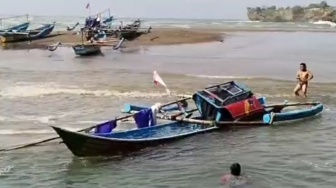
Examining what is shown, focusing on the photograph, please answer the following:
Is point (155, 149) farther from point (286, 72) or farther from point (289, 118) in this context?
point (286, 72)

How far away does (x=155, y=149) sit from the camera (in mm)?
14797

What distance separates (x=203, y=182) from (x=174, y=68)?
21.2 m

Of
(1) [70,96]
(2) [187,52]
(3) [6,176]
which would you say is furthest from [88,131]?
(2) [187,52]

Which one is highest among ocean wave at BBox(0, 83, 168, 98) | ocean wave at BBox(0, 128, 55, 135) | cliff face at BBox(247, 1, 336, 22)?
ocean wave at BBox(0, 128, 55, 135)

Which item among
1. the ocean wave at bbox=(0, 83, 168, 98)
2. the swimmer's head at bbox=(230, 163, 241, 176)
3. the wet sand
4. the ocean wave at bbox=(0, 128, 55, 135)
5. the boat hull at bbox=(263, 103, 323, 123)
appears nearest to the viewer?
the swimmer's head at bbox=(230, 163, 241, 176)

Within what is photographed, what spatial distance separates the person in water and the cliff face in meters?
114

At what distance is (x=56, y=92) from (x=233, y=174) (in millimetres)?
14143

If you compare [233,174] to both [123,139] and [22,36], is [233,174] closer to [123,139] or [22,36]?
[123,139]

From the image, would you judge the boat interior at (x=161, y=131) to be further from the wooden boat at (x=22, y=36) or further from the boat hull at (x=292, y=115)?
the wooden boat at (x=22, y=36)

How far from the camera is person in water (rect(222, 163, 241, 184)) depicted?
12.0 m

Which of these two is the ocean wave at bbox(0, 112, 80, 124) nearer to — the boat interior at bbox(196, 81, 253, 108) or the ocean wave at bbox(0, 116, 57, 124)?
the ocean wave at bbox(0, 116, 57, 124)

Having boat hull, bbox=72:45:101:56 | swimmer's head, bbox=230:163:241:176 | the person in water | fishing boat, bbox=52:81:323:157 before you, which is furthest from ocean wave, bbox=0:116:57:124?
boat hull, bbox=72:45:101:56

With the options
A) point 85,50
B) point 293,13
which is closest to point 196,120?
point 85,50

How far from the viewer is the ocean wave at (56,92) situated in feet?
78.5
